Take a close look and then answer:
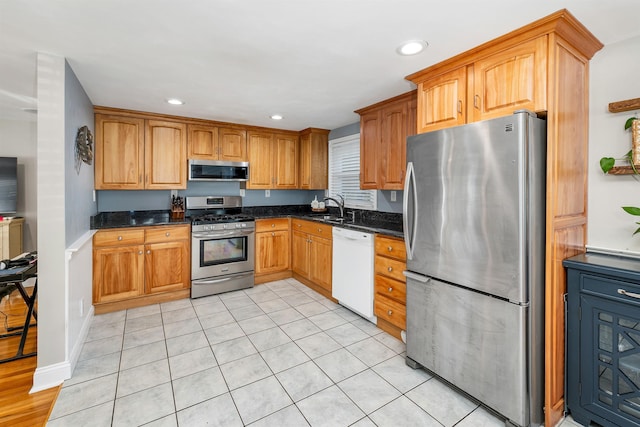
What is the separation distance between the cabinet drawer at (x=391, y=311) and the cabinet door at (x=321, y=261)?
34.2 inches

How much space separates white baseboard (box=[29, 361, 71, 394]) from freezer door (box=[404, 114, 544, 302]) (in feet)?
8.67

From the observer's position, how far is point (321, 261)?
3834mm

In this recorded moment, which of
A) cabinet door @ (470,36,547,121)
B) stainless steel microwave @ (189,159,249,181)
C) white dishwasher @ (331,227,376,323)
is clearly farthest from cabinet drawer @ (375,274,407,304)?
stainless steel microwave @ (189,159,249,181)

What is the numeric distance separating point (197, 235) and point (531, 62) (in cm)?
357

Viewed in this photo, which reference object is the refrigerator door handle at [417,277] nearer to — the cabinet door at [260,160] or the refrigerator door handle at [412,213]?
the refrigerator door handle at [412,213]

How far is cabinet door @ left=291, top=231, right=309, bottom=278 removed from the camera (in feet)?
13.6

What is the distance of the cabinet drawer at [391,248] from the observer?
2.66m

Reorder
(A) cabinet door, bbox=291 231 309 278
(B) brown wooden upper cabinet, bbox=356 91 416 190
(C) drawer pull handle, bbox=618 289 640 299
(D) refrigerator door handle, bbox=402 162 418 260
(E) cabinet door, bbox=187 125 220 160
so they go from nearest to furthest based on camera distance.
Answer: (C) drawer pull handle, bbox=618 289 640 299 < (D) refrigerator door handle, bbox=402 162 418 260 < (B) brown wooden upper cabinet, bbox=356 91 416 190 < (E) cabinet door, bbox=187 125 220 160 < (A) cabinet door, bbox=291 231 309 278


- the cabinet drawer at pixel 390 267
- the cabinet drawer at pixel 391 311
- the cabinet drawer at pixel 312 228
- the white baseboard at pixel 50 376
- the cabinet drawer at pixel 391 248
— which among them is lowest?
the white baseboard at pixel 50 376

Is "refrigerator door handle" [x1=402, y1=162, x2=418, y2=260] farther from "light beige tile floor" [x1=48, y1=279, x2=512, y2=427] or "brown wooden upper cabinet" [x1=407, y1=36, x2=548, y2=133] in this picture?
"light beige tile floor" [x1=48, y1=279, x2=512, y2=427]

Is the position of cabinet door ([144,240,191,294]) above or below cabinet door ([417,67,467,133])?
below

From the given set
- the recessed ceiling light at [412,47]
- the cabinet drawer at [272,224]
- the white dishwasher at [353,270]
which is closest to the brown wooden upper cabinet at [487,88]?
the recessed ceiling light at [412,47]

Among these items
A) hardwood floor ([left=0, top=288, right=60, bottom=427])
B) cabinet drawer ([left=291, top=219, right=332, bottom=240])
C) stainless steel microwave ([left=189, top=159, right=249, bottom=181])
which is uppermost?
stainless steel microwave ([left=189, top=159, right=249, bottom=181])

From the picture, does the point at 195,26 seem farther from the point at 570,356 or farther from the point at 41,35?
the point at 570,356
